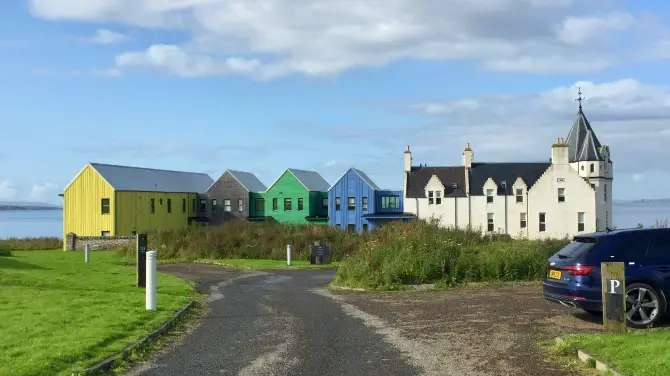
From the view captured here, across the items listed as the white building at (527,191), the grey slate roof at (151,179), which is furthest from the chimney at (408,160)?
the grey slate roof at (151,179)

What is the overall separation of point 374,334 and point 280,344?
5.99ft

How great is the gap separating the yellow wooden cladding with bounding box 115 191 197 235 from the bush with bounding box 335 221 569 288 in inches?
1587

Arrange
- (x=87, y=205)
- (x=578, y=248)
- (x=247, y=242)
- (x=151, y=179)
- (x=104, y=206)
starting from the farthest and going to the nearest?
(x=151, y=179), (x=87, y=205), (x=104, y=206), (x=247, y=242), (x=578, y=248)

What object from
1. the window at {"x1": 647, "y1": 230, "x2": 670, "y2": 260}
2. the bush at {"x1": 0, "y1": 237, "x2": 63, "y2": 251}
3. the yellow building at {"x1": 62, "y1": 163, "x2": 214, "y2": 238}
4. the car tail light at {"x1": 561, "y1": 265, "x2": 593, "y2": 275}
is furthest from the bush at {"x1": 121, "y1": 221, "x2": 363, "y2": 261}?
the window at {"x1": 647, "y1": 230, "x2": 670, "y2": 260}

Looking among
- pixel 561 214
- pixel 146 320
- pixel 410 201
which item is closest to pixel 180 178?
pixel 410 201

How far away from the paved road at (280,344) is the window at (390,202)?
53937 mm

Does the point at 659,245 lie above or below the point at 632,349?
→ above

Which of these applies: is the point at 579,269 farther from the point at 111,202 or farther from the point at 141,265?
the point at 111,202

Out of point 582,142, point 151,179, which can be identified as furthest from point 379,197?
point 151,179

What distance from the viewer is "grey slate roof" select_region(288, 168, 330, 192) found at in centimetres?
7569

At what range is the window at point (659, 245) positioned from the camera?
1247 centimetres

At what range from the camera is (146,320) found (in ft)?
44.4

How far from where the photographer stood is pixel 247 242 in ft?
140

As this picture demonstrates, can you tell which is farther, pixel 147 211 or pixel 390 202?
pixel 390 202
